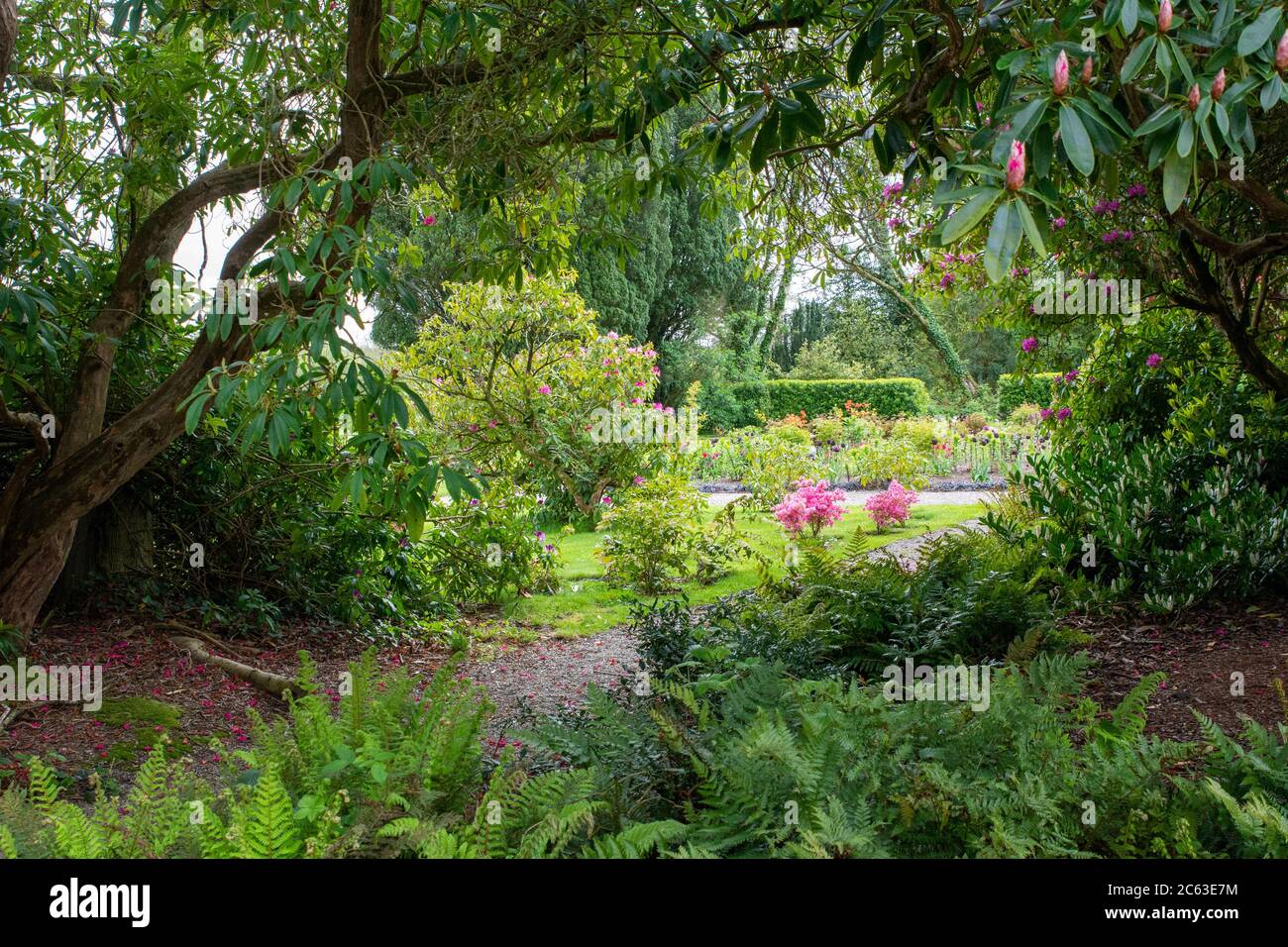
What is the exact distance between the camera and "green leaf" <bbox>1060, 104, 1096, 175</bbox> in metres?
1.45

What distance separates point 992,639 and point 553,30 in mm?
3376

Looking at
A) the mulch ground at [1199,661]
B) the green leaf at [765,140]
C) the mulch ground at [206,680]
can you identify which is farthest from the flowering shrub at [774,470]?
the green leaf at [765,140]

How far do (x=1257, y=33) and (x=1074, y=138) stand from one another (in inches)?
20.4

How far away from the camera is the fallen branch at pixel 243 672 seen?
4.38 metres

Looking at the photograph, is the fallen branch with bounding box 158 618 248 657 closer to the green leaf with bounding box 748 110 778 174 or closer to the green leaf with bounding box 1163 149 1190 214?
the green leaf with bounding box 748 110 778 174

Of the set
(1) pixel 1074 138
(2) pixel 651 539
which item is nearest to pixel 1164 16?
(1) pixel 1074 138

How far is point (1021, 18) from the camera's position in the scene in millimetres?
2586

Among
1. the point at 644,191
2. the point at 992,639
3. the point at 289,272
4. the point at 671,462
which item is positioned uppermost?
the point at 644,191

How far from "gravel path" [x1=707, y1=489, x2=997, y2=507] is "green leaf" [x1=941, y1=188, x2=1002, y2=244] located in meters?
10.9

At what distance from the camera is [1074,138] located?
1.49 metres

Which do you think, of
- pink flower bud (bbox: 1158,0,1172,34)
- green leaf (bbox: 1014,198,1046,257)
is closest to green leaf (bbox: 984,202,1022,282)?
green leaf (bbox: 1014,198,1046,257)

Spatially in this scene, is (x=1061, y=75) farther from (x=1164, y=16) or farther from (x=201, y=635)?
(x=201, y=635)

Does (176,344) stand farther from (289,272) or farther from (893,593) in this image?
(893,593)
